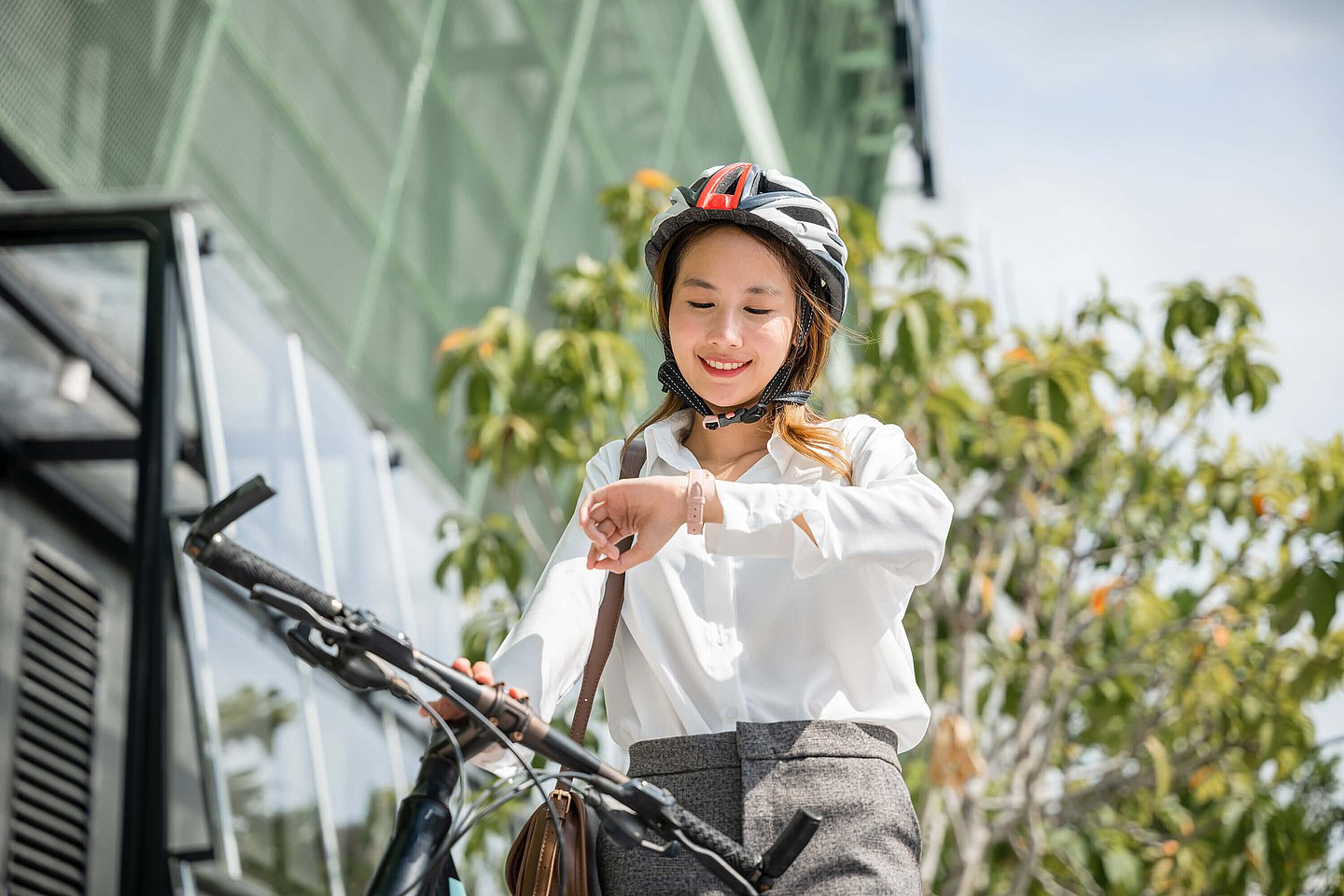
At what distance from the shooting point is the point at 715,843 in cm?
162

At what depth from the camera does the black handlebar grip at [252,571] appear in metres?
1.42

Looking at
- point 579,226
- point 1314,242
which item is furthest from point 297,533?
point 1314,242

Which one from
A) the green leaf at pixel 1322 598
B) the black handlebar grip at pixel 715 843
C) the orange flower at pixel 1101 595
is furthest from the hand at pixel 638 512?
the orange flower at pixel 1101 595

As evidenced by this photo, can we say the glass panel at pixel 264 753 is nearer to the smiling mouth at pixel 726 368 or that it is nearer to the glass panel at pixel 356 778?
the glass panel at pixel 356 778

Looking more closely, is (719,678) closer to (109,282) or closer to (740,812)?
(740,812)

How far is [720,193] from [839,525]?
0.53 m

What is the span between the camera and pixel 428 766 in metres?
1.55

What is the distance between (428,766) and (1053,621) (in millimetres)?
5829

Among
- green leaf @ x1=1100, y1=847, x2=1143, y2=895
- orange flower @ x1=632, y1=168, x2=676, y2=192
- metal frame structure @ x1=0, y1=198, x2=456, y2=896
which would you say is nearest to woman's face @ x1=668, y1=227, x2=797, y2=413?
metal frame structure @ x1=0, y1=198, x2=456, y2=896

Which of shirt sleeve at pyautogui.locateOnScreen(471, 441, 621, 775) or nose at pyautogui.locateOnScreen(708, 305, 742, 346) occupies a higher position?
nose at pyautogui.locateOnScreen(708, 305, 742, 346)

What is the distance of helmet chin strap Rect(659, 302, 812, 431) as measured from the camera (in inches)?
83.5

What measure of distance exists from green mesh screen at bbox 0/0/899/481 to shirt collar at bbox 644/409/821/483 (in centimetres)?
351

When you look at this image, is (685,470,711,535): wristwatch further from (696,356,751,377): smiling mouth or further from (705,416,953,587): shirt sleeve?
(696,356,751,377): smiling mouth

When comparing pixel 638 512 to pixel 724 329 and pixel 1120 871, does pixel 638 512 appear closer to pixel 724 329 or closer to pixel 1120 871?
pixel 724 329
